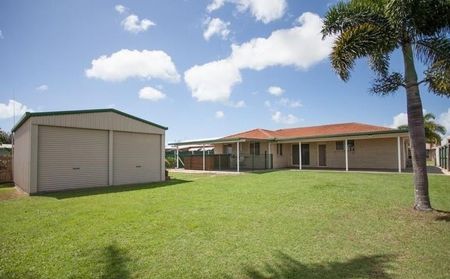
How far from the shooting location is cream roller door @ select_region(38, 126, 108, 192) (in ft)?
39.8

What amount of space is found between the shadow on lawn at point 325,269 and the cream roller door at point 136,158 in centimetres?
1223

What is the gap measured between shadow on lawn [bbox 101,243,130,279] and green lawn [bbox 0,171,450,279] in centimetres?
2

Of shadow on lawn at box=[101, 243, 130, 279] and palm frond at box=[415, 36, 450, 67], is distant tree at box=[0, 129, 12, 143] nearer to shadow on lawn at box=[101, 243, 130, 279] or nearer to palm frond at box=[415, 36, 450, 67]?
shadow on lawn at box=[101, 243, 130, 279]

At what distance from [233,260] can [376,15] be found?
7239mm

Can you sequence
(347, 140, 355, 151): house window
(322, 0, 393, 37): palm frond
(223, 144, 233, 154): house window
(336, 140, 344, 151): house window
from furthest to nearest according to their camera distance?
(223, 144, 233, 154): house window, (336, 140, 344, 151): house window, (347, 140, 355, 151): house window, (322, 0, 393, 37): palm frond

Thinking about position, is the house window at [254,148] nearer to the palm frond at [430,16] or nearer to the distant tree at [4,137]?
the palm frond at [430,16]

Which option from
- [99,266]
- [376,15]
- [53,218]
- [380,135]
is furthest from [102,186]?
[380,135]

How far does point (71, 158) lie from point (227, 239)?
10.3 metres

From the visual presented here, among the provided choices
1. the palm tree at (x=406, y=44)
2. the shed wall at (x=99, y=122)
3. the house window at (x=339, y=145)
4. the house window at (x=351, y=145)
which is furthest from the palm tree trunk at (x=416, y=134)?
the house window at (x=339, y=145)

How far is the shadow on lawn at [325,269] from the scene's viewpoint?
391cm

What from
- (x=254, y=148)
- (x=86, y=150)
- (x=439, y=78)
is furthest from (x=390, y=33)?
(x=254, y=148)

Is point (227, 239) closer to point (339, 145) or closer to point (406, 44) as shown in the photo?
point (406, 44)

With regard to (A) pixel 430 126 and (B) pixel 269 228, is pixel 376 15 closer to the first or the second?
(B) pixel 269 228

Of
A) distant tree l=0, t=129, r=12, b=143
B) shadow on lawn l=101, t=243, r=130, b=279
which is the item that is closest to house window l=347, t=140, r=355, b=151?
shadow on lawn l=101, t=243, r=130, b=279
